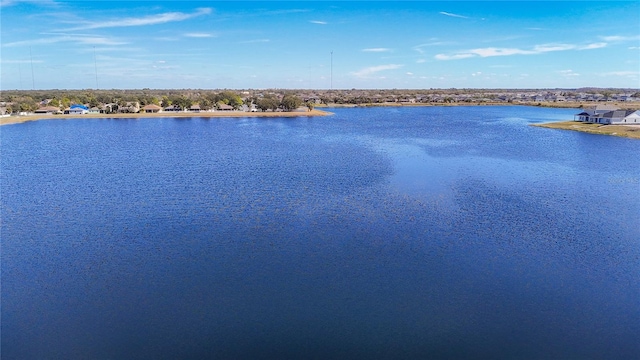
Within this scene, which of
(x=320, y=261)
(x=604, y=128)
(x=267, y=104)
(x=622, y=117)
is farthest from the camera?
(x=267, y=104)

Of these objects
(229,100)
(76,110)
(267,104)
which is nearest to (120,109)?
(76,110)

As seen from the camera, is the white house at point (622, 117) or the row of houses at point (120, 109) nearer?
the white house at point (622, 117)

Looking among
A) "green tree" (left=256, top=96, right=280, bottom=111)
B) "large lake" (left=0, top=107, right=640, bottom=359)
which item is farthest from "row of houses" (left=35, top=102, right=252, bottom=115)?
"large lake" (left=0, top=107, right=640, bottom=359)

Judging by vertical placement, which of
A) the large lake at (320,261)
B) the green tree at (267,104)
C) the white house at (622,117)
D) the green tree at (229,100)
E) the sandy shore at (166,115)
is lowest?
the large lake at (320,261)

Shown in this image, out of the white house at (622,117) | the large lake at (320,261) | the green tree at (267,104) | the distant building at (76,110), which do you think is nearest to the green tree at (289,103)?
the green tree at (267,104)

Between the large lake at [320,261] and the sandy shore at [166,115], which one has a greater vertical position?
the sandy shore at [166,115]

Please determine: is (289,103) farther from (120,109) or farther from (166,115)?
(120,109)

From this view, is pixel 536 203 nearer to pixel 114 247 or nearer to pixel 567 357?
pixel 567 357

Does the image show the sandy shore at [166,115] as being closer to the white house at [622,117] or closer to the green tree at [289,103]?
the green tree at [289,103]

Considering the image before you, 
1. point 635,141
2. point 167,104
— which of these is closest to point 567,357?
point 635,141
